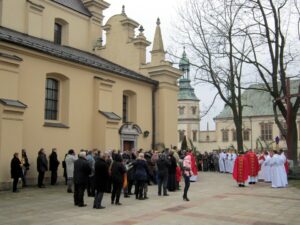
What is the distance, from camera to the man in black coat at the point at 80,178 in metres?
11.9

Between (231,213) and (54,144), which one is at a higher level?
(54,144)

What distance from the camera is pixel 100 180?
38.1 feet

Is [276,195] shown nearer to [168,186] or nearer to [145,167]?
[168,186]

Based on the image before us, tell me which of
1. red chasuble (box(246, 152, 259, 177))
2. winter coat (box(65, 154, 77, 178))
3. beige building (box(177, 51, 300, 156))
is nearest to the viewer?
winter coat (box(65, 154, 77, 178))

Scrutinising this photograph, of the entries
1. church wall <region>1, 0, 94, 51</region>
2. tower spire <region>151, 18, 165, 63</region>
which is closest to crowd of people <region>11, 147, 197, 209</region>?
church wall <region>1, 0, 94, 51</region>

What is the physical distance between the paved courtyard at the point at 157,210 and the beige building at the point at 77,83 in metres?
3.08

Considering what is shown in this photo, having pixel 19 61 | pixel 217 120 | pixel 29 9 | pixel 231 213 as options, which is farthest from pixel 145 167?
pixel 217 120

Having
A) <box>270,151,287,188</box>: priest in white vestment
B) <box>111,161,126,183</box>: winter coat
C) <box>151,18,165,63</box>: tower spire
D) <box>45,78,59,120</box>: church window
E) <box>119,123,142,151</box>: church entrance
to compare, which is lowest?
<box>270,151,287,188</box>: priest in white vestment

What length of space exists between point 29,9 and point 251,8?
13.3 meters

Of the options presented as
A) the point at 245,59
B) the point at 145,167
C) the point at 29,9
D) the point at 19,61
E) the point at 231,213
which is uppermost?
the point at 29,9

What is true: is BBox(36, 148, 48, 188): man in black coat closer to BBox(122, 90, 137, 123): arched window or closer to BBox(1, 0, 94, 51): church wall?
BBox(122, 90, 137, 123): arched window

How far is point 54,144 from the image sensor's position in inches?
709

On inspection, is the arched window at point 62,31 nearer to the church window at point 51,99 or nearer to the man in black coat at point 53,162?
the church window at point 51,99

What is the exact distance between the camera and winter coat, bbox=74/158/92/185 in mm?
11867
